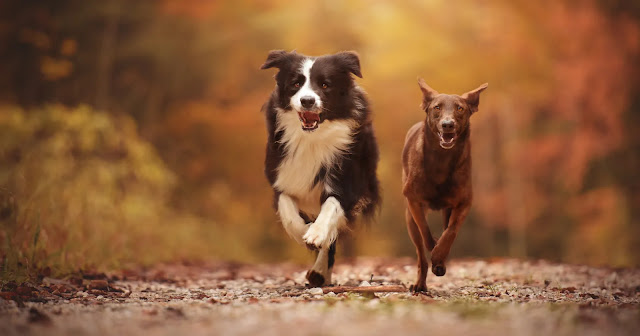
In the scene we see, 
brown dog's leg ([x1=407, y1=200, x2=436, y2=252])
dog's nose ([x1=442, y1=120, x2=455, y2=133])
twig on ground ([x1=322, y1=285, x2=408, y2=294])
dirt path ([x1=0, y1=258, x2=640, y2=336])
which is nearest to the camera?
dirt path ([x1=0, y1=258, x2=640, y2=336])

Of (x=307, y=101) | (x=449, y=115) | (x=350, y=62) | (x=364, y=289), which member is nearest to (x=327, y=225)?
(x=364, y=289)

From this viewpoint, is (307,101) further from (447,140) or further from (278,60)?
(447,140)

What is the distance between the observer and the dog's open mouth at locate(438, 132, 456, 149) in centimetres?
458

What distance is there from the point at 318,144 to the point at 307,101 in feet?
1.64

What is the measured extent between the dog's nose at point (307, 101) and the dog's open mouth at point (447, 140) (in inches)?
40.2

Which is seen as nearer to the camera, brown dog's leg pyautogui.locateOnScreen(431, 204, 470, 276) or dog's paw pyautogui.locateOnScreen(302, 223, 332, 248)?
brown dog's leg pyautogui.locateOnScreen(431, 204, 470, 276)

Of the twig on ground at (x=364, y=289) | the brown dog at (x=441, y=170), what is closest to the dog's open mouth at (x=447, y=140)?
the brown dog at (x=441, y=170)

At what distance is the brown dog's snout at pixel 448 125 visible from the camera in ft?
14.9

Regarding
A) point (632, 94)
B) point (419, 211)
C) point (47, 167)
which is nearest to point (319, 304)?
point (419, 211)

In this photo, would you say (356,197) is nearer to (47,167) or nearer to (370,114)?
(370,114)

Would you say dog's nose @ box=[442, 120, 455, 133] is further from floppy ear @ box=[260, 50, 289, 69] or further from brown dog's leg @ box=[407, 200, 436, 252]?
floppy ear @ box=[260, 50, 289, 69]

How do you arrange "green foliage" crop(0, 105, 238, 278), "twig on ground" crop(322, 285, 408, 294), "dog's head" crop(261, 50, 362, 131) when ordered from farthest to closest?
"green foliage" crop(0, 105, 238, 278) → "dog's head" crop(261, 50, 362, 131) → "twig on ground" crop(322, 285, 408, 294)

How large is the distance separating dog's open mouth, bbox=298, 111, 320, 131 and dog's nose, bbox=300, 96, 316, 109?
0.15 m

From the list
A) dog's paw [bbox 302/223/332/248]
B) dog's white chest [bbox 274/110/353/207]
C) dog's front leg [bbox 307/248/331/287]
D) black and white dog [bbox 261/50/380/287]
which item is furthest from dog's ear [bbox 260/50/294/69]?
dog's front leg [bbox 307/248/331/287]
